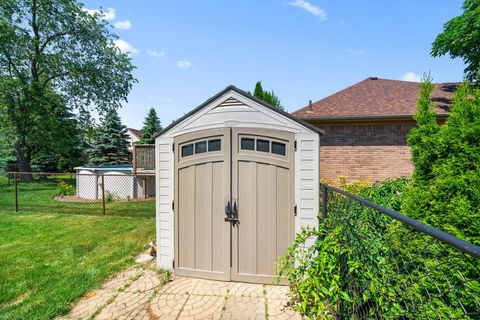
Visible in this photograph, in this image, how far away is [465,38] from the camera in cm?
761

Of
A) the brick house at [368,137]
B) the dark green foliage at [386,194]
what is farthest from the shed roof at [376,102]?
the dark green foliage at [386,194]

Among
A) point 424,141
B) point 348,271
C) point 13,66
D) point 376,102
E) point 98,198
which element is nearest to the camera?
point 348,271

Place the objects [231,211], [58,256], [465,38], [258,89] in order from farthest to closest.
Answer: [258,89] → [465,38] → [58,256] → [231,211]

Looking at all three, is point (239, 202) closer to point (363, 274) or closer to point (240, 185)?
point (240, 185)

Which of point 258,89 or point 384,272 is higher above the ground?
point 258,89

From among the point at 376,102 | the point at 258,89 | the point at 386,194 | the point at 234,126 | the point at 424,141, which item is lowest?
the point at 386,194

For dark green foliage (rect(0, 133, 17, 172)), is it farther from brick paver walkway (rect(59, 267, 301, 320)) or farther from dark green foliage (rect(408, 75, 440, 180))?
dark green foliage (rect(408, 75, 440, 180))

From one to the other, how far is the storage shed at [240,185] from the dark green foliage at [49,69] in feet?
56.8

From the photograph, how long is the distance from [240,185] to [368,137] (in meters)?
7.82

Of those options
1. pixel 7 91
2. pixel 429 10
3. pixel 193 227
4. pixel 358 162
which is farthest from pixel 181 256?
pixel 7 91

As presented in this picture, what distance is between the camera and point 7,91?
14852 mm

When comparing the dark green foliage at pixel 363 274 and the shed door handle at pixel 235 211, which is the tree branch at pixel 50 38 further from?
the dark green foliage at pixel 363 274

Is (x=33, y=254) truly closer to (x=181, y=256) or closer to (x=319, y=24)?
(x=181, y=256)

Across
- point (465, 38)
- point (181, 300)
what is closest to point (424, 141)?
point (181, 300)
